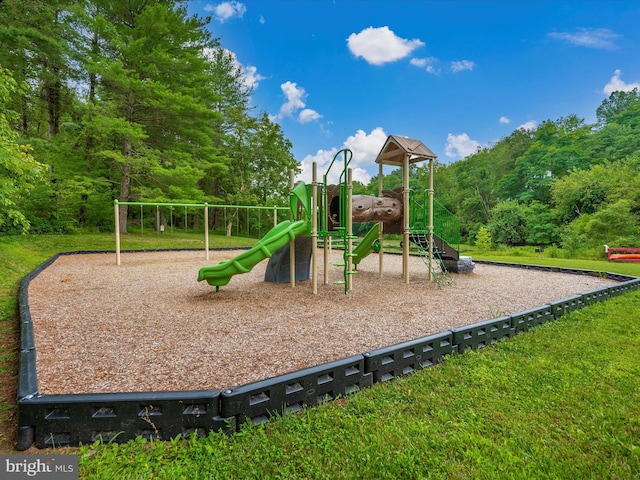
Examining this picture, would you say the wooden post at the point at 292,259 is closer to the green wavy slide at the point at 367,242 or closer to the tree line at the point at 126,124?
the green wavy slide at the point at 367,242

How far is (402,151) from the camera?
6.80m

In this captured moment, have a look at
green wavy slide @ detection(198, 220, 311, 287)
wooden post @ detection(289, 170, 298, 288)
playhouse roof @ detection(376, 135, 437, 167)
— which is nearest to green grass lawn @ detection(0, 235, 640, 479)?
green wavy slide @ detection(198, 220, 311, 287)

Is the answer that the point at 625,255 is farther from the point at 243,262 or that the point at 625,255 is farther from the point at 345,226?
the point at 243,262

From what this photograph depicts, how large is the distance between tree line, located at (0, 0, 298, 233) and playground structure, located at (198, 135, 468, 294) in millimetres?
9579

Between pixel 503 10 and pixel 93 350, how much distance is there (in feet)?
48.6

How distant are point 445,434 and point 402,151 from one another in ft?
19.8

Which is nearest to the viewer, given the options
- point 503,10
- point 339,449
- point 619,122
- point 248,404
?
point 339,449

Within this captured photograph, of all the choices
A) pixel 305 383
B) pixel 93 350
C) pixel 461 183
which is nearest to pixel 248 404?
pixel 305 383

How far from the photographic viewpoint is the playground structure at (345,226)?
519 centimetres

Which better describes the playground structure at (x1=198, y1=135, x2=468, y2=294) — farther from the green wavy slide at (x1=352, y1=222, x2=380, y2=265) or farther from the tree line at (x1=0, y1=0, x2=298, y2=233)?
the tree line at (x1=0, y1=0, x2=298, y2=233)

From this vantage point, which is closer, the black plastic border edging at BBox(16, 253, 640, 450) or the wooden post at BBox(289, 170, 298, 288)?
the black plastic border edging at BBox(16, 253, 640, 450)

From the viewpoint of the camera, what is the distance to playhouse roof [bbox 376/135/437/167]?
22.1 ft

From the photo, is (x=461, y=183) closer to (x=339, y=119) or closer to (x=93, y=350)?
(x=339, y=119)

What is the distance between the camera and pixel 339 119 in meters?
18.9
